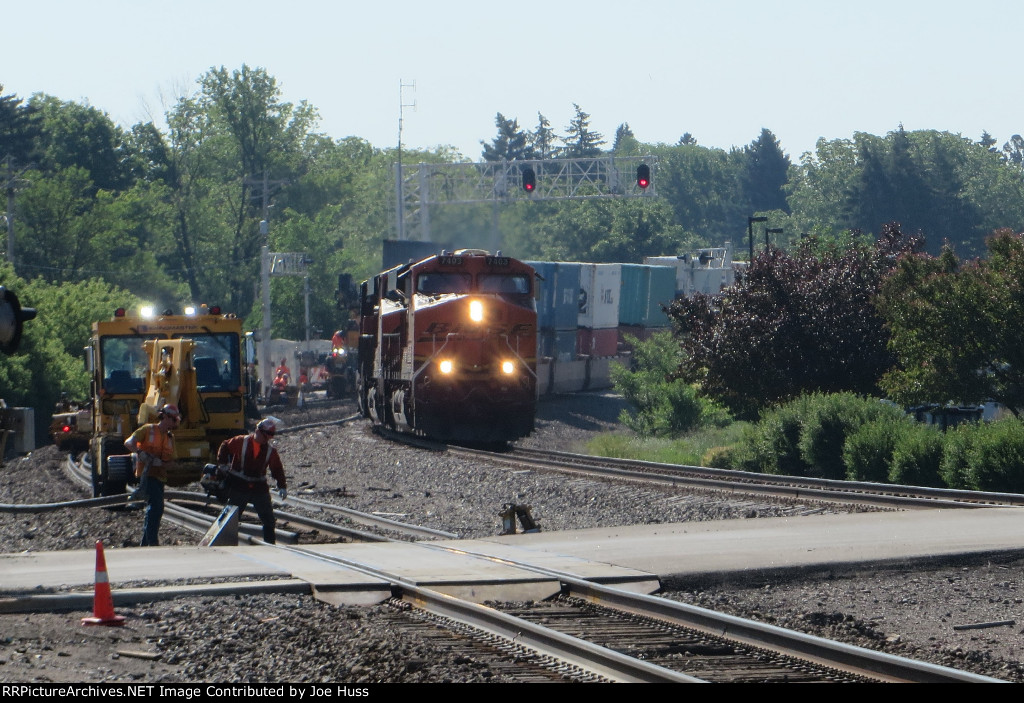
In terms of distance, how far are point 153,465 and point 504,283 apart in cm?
1233

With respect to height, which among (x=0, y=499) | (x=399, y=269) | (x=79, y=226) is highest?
(x=79, y=226)

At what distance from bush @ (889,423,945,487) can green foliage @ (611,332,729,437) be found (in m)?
14.2

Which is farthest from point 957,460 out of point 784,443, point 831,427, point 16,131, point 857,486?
point 16,131

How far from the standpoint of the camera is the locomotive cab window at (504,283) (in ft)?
86.1

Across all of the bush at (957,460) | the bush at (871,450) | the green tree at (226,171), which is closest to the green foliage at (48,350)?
the bush at (871,450)

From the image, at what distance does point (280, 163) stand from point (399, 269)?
7923 centimetres

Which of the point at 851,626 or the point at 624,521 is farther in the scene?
the point at 624,521

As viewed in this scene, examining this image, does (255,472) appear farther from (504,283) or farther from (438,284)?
(504,283)

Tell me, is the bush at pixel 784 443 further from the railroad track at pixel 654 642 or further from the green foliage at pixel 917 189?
the green foliage at pixel 917 189

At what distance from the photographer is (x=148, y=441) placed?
15.2 m

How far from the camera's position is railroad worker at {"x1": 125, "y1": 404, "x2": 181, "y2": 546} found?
15.0 m
